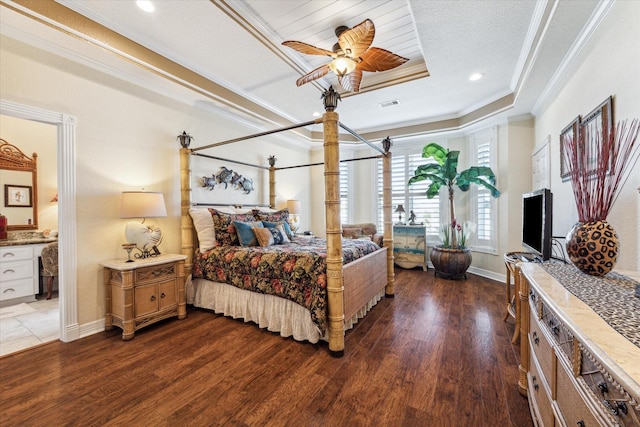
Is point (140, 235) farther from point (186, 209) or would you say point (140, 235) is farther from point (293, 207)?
point (293, 207)

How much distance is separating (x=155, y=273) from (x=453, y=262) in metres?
4.29

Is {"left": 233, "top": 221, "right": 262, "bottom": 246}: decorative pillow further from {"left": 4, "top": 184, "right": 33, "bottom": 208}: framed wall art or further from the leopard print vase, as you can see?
{"left": 4, "top": 184, "right": 33, "bottom": 208}: framed wall art

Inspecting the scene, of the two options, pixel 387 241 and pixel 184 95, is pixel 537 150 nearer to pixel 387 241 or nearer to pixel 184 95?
pixel 387 241

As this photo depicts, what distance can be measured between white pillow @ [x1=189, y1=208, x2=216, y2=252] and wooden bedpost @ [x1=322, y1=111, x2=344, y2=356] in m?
1.74

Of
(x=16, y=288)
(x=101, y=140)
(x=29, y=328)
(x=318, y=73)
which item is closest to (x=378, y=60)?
(x=318, y=73)

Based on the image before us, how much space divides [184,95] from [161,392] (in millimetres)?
3228

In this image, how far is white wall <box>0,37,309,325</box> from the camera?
2273mm

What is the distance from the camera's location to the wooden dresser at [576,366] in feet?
2.01

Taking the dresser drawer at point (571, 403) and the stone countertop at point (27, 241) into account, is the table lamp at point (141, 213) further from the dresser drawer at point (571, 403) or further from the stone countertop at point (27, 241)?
the dresser drawer at point (571, 403)

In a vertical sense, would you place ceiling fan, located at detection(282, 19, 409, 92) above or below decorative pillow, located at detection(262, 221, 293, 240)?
above

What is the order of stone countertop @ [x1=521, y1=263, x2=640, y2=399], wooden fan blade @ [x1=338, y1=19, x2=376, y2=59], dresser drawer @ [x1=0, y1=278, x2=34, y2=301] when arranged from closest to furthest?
1. stone countertop @ [x1=521, y1=263, x2=640, y2=399]
2. wooden fan blade @ [x1=338, y1=19, x2=376, y2=59]
3. dresser drawer @ [x1=0, y1=278, x2=34, y2=301]

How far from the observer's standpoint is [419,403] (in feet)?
5.44

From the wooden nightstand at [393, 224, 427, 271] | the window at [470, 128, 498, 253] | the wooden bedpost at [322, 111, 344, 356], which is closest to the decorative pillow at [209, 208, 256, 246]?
the wooden bedpost at [322, 111, 344, 356]

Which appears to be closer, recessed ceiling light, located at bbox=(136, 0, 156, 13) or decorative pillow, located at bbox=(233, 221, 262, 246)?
recessed ceiling light, located at bbox=(136, 0, 156, 13)
